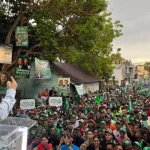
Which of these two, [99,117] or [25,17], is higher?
[25,17]

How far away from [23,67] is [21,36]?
1727 millimetres

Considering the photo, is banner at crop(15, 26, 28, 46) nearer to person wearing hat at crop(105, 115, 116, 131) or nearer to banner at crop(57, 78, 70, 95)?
banner at crop(57, 78, 70, 95)

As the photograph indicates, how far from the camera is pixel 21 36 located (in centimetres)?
1669

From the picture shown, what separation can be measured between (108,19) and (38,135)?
2622 centimetres

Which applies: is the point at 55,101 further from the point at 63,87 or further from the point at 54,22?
the point at 54,22

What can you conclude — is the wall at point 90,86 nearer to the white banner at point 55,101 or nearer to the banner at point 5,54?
the banner at point 5,54

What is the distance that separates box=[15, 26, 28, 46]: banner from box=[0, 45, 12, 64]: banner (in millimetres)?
732

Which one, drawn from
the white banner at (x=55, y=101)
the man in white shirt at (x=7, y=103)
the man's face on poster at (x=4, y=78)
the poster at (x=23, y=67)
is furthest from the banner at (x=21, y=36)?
the man in white shirt at (x=7, y=103)

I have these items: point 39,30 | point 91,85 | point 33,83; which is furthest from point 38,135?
point 91,85

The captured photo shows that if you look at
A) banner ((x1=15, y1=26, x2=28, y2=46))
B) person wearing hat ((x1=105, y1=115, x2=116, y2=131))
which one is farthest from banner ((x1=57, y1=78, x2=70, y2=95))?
person wearing hat ((x1=105, y1=115, x2=116, y2=131))

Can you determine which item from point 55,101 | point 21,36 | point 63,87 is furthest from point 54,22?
point 55,101

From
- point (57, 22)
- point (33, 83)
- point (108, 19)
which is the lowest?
point (33, 83)

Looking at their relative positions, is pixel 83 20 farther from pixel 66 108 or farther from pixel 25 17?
pixel 66 108

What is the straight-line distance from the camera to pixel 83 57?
108ft
